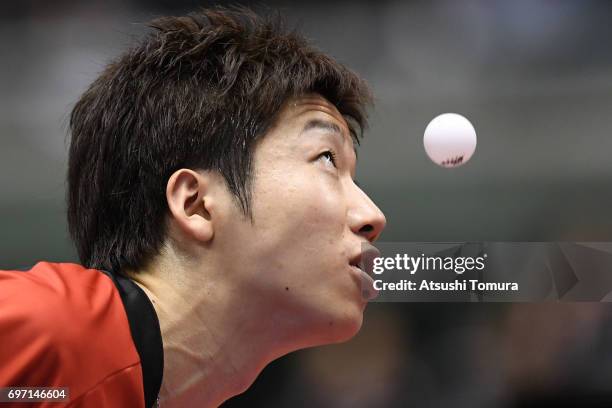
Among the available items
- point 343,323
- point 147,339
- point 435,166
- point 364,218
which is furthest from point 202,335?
point 435,166

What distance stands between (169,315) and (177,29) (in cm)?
57

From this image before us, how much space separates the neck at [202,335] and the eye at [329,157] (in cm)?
28

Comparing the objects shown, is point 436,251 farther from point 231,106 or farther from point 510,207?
point 231,106

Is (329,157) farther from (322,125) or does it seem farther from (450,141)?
(450,141)

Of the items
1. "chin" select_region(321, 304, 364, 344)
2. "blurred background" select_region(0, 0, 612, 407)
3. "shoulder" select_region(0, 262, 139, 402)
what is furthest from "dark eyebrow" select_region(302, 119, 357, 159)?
"blurred background" select_region(0, 0, 612, 407)

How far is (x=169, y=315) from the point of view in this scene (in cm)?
126

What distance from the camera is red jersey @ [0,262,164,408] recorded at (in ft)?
3.34

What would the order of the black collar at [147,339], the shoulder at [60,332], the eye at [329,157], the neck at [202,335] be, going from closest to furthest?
A: the shoulder at [60,332] < the black collar at [147,339] < the neck at [202,335] < the eye at [329,157]

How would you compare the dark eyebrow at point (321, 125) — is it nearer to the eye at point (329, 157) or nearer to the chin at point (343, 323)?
the eye at point (329, 157)

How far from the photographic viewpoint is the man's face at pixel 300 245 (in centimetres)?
126

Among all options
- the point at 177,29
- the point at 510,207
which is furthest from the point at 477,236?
the point at 177,29

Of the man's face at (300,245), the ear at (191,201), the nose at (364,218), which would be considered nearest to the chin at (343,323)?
the man's face at (300,245)

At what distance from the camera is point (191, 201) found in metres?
1.32

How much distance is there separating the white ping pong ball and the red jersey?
128 centimetres
